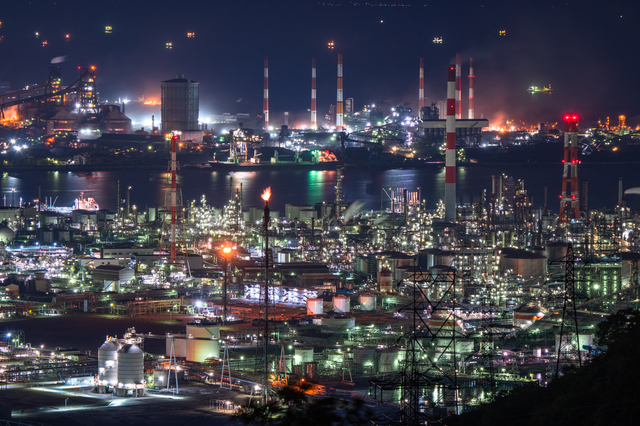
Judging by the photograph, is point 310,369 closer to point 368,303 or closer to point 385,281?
point 368,303

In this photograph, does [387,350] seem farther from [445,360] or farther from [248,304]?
[248,304]

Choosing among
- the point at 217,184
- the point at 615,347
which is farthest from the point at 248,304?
the point at 217,184

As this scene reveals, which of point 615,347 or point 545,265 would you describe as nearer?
point 615,347

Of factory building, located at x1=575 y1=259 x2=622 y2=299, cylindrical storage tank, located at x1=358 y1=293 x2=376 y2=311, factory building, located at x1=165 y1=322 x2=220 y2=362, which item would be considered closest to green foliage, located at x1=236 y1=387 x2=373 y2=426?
factory building, located at x1=165 y1=322 x2=220 y2=362

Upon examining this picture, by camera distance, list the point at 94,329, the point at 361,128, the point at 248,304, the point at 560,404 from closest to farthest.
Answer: the point at 560,404, the point at 94,329, the point at 248,304, the point at 361,128

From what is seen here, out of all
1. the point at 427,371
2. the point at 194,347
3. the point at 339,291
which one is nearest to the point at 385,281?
the point at 339,291

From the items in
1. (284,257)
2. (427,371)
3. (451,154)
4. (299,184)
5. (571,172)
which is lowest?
(427,371)

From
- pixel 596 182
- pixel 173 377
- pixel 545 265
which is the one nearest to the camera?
pixel 173 377
